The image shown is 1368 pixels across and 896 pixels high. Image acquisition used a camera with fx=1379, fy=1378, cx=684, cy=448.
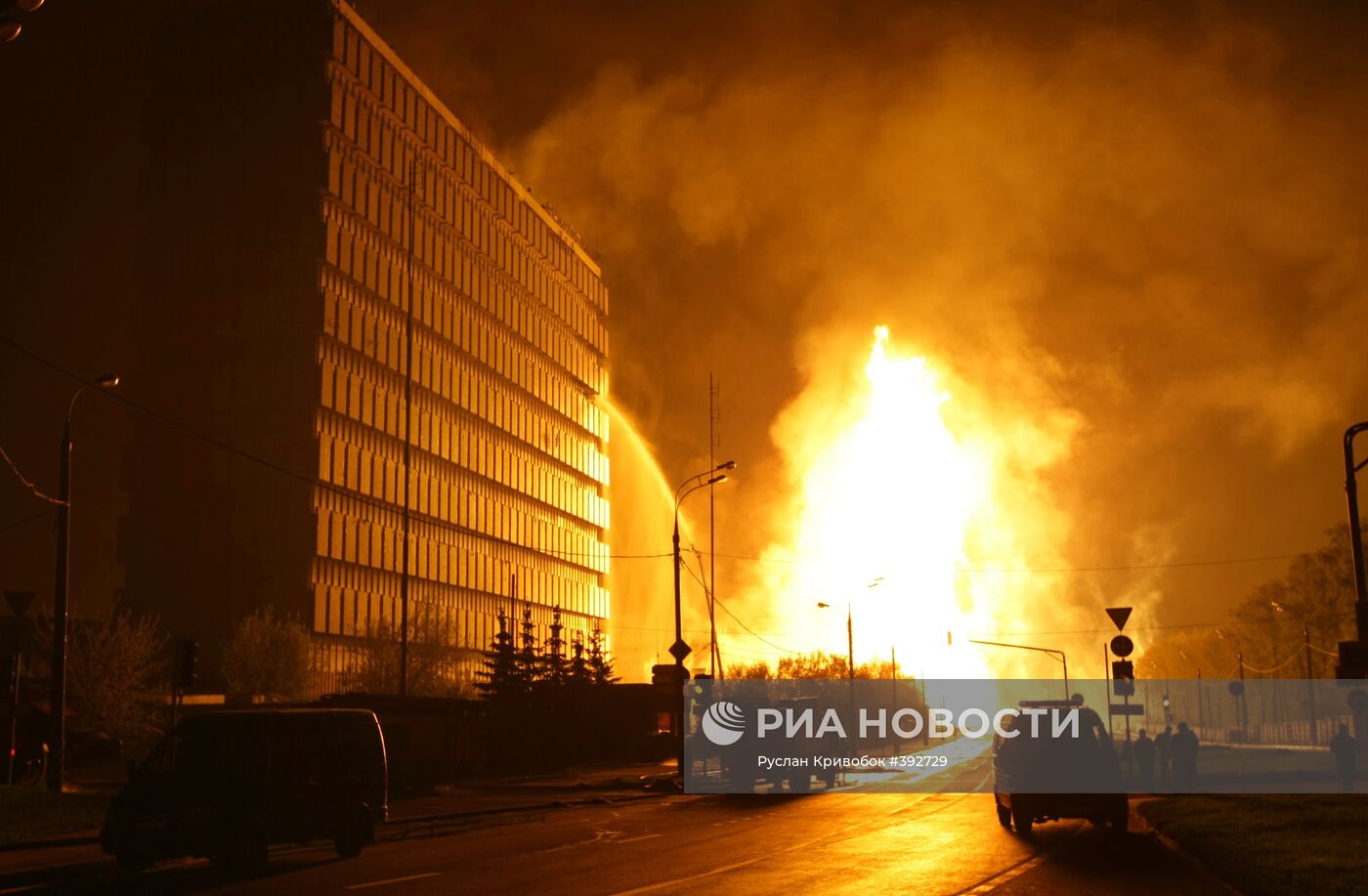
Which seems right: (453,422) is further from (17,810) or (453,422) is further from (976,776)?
(17,810)

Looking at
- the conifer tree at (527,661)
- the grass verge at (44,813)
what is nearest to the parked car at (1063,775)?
the grass verge at (44,813)

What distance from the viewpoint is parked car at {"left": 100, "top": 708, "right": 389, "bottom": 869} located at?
58.9 feet

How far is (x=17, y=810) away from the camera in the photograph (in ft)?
84.5

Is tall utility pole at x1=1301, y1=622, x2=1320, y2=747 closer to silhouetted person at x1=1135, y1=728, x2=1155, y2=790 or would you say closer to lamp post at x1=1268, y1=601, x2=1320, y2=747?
lamp post at x1=1268, y1=601, x2=1320, y2=747

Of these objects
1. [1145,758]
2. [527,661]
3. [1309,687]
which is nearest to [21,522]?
[527,661]

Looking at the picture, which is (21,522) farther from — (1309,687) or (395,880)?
(1309,687)

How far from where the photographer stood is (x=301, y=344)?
82.6 meters

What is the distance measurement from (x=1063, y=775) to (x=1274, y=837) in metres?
4.22

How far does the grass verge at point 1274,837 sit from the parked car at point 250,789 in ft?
40.0

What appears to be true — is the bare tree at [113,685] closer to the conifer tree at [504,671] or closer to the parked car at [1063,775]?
the conifer tree at [504,671]

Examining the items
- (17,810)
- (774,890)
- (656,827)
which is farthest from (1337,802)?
(17,810)

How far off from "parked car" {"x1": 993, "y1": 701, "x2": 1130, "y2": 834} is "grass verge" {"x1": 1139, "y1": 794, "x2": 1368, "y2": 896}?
112 cm

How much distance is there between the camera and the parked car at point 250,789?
58.9ft

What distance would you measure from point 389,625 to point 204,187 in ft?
97.8
